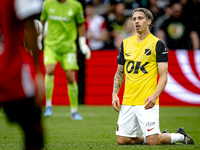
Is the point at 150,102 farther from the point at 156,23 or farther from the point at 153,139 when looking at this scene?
the point at 156,23

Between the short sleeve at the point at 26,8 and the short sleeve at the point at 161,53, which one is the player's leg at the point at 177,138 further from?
the short sleeve at the point at 26,8

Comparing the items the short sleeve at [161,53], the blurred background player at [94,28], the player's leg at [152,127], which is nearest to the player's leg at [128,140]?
the player's leg at [152,127]

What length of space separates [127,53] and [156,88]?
0.61 meters

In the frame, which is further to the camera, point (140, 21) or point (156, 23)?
point (156, 23)

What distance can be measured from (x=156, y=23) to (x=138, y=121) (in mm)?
Answer: 6134

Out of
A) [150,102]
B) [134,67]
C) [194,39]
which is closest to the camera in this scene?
[150,102]

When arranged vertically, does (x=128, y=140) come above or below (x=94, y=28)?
below

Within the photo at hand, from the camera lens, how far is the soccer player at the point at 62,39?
7.20 metres

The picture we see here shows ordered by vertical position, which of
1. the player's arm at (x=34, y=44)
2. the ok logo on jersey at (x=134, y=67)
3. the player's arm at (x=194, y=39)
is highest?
the player's arm at (x=34, y=44)

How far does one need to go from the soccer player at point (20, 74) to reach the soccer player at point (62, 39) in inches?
194

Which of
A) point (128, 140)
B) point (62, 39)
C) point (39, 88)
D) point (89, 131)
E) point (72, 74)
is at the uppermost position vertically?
point (39, 88)

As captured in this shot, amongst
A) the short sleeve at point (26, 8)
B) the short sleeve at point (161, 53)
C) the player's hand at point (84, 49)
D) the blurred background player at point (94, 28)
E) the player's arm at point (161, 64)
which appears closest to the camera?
the short sleeve at point (26, 8)

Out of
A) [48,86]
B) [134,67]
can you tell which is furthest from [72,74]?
[134,67]

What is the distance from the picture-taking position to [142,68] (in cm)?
429
